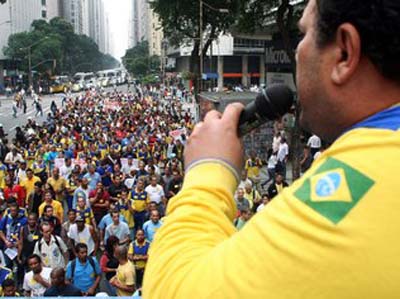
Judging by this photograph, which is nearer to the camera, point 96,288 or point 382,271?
point 382,271

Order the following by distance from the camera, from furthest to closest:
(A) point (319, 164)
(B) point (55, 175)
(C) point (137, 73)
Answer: (C) point (137, 73) → (B) point (55, 175) → (A) point (319, 164)

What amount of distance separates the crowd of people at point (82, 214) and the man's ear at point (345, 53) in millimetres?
3318

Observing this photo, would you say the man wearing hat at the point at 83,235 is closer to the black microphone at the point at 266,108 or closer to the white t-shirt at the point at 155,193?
the white t-shirt at the point at 155,193

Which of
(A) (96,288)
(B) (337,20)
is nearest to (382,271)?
(B) (337,20)

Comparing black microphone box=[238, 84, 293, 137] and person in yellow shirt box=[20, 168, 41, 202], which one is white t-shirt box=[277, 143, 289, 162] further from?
black microphone box=[238, 84, 293, 137]

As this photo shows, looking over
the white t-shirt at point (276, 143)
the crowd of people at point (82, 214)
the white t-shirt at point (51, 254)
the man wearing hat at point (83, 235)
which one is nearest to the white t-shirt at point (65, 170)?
the crowd of people at point (82, 214)

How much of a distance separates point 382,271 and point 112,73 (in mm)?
150308

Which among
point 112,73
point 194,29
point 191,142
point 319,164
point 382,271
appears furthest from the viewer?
point 112,73

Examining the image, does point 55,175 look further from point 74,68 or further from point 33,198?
point 74,68

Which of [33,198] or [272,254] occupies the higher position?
[272,254]

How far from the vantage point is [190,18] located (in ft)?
108

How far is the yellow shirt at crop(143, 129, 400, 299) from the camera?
2.84 feet

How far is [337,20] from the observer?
1048mm

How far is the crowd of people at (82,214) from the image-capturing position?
26.5 ft
